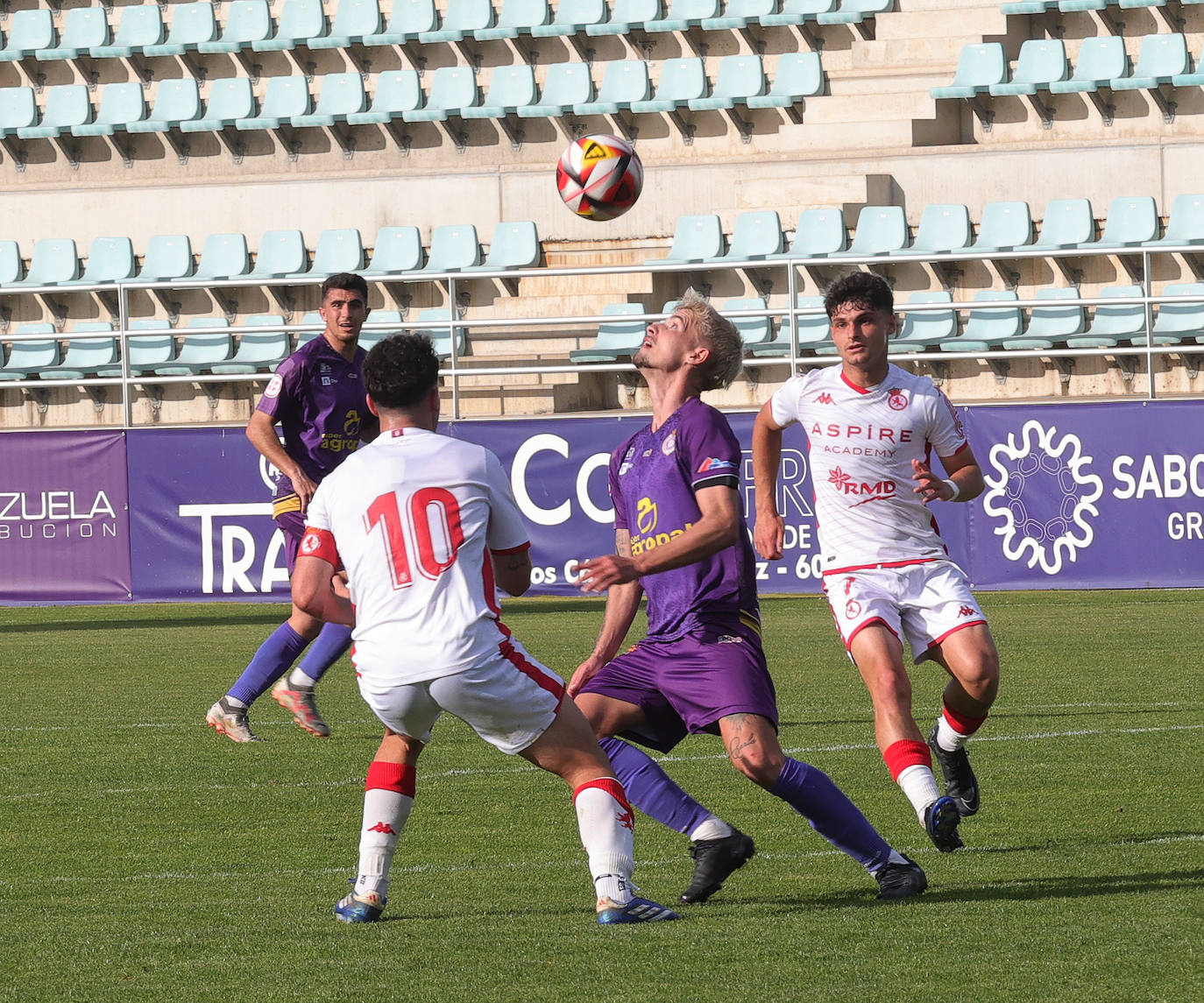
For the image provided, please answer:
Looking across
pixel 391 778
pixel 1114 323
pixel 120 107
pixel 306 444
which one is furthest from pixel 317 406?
pixel 120 107

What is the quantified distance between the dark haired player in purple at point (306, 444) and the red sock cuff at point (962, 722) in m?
3.41

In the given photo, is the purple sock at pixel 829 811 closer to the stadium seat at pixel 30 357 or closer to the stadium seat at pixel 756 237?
the stadium seat at pixel 756 237

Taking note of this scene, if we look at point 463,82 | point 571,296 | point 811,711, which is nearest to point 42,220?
point 463,82

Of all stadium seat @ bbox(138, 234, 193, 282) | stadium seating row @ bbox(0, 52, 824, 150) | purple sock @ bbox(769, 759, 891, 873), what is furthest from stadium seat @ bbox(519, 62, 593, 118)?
purple sock @ bbox(769, 759, 891, 873)

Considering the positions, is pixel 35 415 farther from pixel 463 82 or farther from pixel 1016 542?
pixel 1016 542

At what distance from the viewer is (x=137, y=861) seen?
6.35 m

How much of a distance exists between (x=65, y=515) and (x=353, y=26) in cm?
891

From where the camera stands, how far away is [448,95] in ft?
74.2

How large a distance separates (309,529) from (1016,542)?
1154 centimetres

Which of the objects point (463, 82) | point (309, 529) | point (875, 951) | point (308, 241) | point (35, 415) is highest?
point (463, 82)

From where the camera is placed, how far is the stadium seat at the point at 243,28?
23734 mm

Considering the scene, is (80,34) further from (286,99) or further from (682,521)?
(682,521)

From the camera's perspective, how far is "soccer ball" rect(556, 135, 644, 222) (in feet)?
41.8

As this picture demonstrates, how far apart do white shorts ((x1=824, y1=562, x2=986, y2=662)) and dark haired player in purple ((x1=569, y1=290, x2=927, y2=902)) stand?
780 mm
